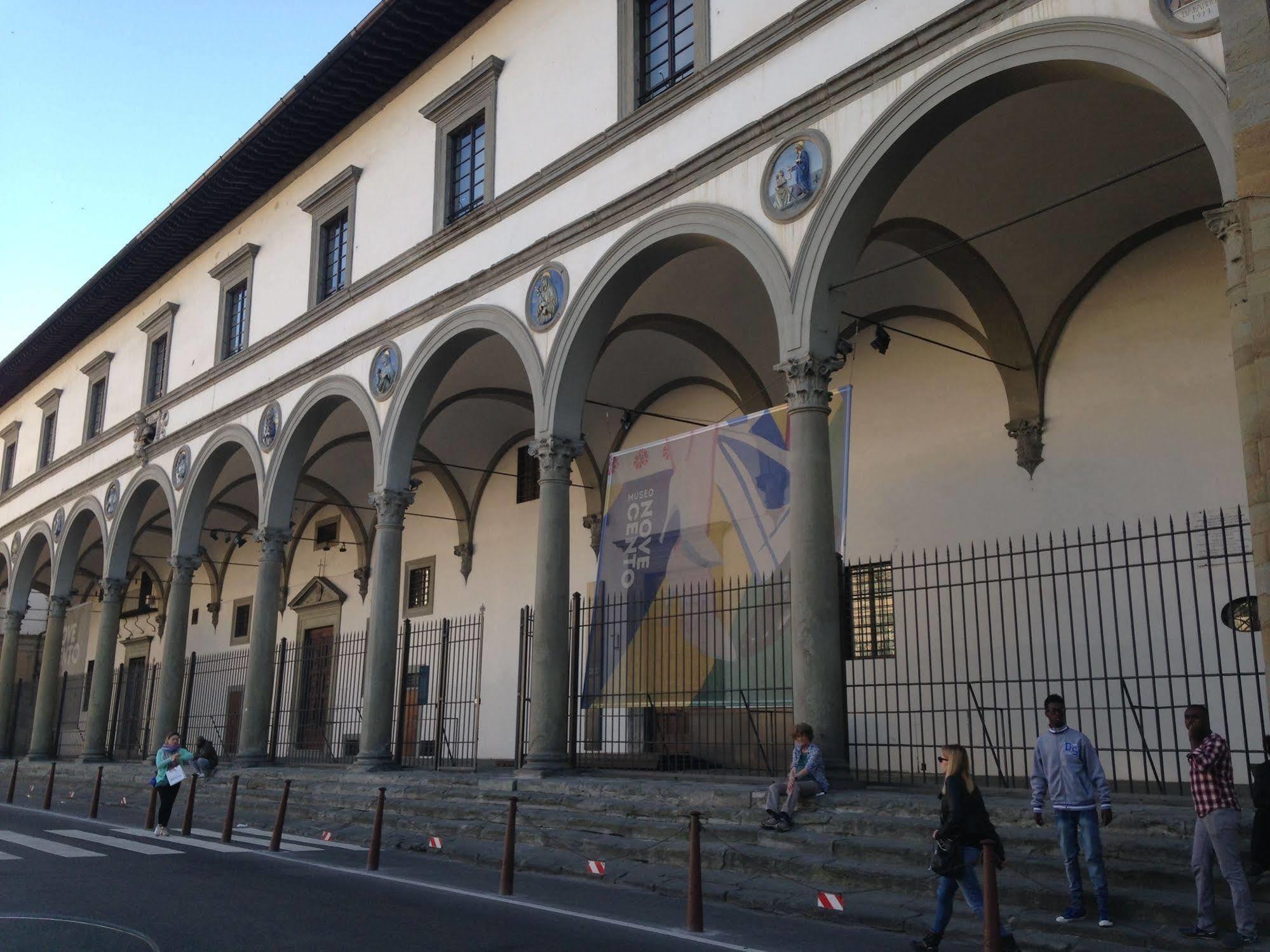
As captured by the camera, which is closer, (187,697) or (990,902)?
(990,902)

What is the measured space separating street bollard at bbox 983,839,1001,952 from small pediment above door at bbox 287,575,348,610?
2085 centimetres

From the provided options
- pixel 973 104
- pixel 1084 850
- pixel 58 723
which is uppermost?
pixel 973 104

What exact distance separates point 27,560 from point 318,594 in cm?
861

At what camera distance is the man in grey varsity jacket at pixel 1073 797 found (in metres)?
6.70

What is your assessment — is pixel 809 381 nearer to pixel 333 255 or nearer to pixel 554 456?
pixel 554 456

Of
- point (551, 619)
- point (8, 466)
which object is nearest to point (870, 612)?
point (551, 619)

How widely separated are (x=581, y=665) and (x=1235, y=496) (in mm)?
8256

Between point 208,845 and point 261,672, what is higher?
point 261,672

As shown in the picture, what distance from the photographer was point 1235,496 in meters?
11.5

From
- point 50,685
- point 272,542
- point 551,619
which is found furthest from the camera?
point 50,685

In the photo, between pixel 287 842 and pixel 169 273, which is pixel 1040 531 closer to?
pixel 287 842

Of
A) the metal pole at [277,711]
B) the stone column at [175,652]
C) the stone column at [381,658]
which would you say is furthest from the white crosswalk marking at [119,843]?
→ the stone column at [175,652]

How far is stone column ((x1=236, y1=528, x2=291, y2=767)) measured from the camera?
1738 cm

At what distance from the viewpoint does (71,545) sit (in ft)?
86.2
